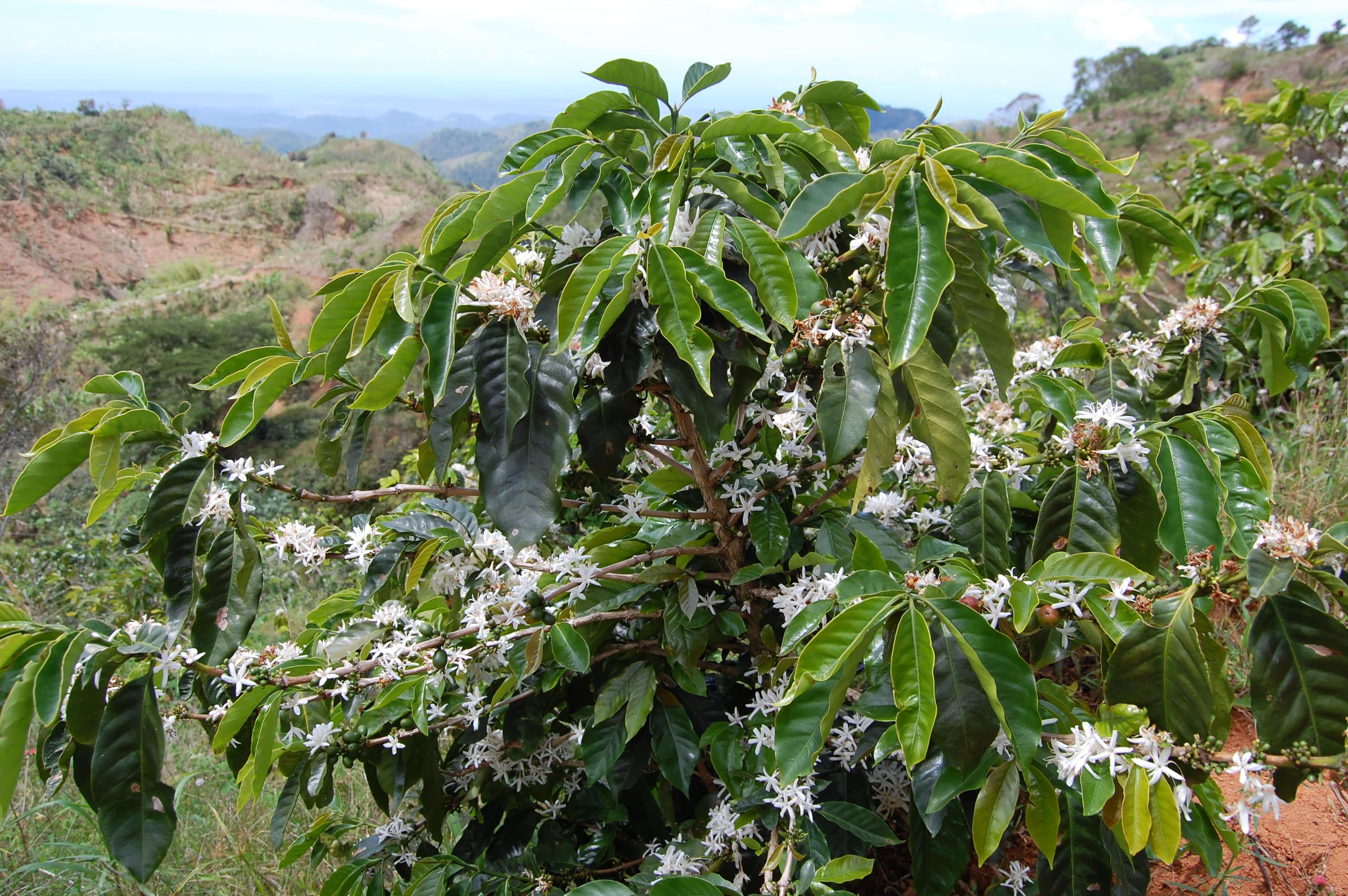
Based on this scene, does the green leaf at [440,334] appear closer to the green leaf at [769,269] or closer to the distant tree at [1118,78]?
the green leaf at [769,269]

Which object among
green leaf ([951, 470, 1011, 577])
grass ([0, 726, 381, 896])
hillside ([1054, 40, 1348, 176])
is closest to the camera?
green leaf ([951, 470, 1011, 577])

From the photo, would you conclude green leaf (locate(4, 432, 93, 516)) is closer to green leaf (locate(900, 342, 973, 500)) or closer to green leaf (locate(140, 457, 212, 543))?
green leaf (locate(140, 457, 212, 543))

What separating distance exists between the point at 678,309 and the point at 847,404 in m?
0.23

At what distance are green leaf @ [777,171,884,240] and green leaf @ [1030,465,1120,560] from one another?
563 millimetres

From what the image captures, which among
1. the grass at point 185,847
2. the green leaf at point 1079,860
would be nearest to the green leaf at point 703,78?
the green leaf at point 1079,860

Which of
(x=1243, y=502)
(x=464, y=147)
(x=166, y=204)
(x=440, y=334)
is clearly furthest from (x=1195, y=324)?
(x=464, y=147)

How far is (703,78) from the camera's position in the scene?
3.14ft

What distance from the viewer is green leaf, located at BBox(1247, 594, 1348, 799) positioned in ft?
2.55

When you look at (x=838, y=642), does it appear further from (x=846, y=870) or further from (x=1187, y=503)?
(x=1187, y=503)

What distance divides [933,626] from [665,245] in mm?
532

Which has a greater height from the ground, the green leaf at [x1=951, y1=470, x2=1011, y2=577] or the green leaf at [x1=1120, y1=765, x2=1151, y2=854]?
the green leaf at [x1=951, y1=470, x2=1011, y2=577]

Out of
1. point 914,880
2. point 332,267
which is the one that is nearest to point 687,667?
point 914,880

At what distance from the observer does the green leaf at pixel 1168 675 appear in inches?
31.9

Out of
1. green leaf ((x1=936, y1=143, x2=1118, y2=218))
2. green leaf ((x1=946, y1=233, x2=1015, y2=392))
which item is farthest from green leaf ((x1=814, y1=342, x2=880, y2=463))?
green leaf ((x1=936, y1=143, x2=1118, y2=218))
